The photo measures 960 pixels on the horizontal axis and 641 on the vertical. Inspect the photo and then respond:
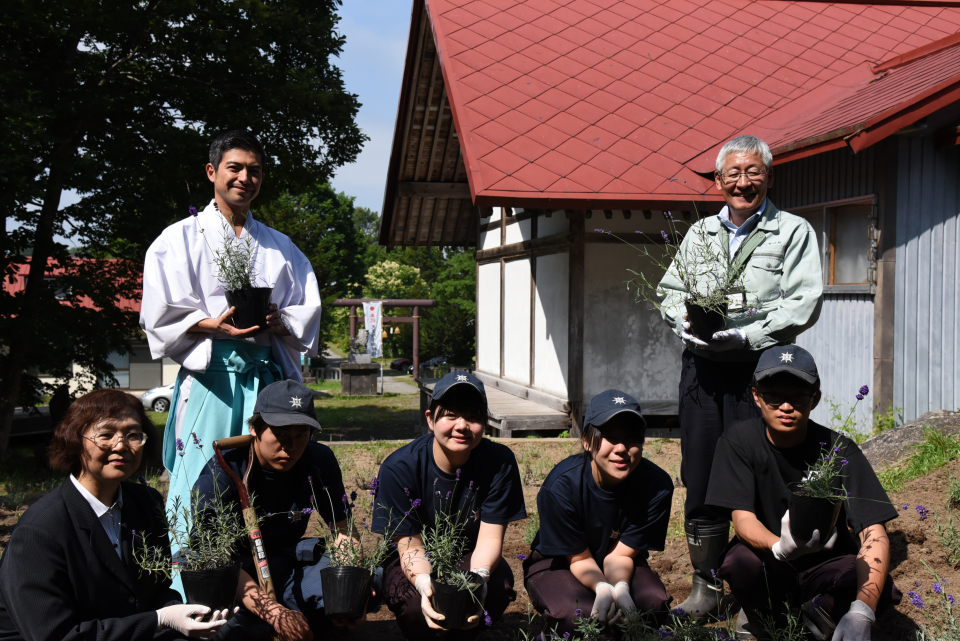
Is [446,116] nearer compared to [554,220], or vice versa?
[554,220]

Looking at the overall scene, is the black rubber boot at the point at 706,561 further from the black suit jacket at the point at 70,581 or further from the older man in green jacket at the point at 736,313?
the black suit jacket at the point at 70,581

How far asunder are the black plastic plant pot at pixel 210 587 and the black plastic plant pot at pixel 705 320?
6.17ft

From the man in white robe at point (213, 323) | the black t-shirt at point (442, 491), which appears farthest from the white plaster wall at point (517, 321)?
the black t-shirt at point (442, 491)

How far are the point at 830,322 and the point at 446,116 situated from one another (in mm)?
5692

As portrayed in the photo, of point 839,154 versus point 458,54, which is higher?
point 458,54

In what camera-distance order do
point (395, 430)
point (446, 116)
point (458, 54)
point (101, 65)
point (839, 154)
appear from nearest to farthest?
point (839, 154), point (458, 54), point (101, 65), point (446, 116), point (395, 430)

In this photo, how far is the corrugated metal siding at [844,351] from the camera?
22.9 feet

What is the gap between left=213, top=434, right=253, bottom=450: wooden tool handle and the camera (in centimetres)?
289

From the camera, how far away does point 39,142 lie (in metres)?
8.48

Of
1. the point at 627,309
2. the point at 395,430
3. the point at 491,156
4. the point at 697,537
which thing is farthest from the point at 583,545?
the point at 395,430

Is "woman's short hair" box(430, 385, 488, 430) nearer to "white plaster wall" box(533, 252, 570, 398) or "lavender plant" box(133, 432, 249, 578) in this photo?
"lavender plant" box(133, 432, 249, 578)

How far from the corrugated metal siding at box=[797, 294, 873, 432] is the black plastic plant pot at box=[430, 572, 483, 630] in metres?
5.44

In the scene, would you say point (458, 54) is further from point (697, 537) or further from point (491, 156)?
point (697, 537)

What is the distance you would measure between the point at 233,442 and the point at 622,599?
1505 millimetres
